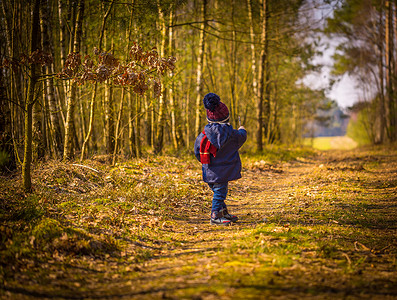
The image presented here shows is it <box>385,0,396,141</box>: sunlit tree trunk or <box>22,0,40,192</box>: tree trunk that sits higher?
<box>385,0,396,141</box>: sunlit tree trunk

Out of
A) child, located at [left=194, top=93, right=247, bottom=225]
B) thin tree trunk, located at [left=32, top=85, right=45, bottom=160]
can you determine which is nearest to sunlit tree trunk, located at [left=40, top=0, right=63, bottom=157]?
thin tree trunk, located at [left=32, top=85, right=45, bottom=160]

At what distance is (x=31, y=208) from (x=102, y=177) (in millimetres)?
2974

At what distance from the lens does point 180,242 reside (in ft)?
13.3

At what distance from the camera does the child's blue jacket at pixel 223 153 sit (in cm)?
488

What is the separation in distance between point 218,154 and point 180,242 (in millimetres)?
→ 1631

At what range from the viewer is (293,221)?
4.70 meters

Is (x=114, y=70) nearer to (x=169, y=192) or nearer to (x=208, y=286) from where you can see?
(x=169, y=192)

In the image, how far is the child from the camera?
493cm

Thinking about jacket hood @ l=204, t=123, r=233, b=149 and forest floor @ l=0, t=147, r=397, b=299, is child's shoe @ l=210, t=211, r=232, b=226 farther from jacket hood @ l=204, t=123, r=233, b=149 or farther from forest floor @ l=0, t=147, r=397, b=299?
jacket hood @ l=204, t=123, r=233, b=149

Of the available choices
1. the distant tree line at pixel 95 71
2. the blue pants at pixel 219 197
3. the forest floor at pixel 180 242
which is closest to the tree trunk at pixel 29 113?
the distant tree line at pixel 95 71

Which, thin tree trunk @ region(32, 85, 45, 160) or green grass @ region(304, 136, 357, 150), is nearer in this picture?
thin tree trunk @ region(32, 85, 45, 160)

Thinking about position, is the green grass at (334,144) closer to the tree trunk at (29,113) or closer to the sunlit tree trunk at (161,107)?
the sunlit tree trunk at (161,107)

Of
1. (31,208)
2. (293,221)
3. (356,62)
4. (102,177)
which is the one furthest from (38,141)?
(356,62)

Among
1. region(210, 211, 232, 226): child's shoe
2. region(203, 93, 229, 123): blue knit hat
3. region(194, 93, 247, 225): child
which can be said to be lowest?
region(210, 211, 232, 226): child's shoe
